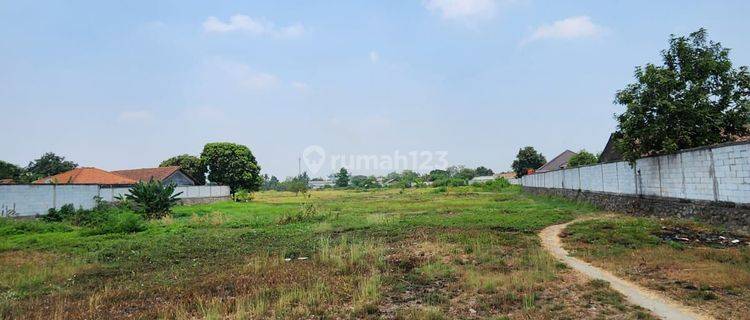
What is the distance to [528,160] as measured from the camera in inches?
2717

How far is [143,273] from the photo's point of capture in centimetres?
918

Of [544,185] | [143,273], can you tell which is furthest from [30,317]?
[544,185]

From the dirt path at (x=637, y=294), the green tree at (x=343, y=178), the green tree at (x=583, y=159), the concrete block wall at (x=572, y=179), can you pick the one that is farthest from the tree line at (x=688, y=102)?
the green tree at (x=343, y=178)

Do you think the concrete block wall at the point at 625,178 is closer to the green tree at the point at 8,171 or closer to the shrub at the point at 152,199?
the shrub at the point at 152,199

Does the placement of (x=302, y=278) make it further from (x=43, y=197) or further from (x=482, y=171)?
(x=482, y=171)

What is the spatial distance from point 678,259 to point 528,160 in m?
63.6

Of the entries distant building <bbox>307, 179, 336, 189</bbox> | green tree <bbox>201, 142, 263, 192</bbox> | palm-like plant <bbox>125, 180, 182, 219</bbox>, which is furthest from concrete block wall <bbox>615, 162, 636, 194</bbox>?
distant building <bbox>307, 179, 336, 189</bbox>

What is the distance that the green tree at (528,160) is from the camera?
6838 cm

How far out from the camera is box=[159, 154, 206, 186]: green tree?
47612 mm

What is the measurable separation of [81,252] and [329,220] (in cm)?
923

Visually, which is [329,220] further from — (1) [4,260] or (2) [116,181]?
(2) [116,181]

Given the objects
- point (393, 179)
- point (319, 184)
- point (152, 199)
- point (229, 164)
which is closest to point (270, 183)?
point (319, 184)

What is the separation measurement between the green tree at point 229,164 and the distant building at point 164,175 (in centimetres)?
298

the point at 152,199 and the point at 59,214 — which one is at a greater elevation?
the point at 152,199
